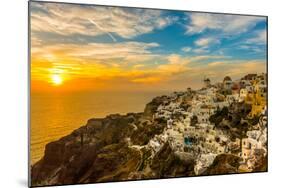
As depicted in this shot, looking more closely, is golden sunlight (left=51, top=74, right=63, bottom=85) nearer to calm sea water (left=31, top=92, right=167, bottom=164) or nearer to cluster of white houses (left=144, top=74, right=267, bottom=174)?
calm sea water (left=31, top=92, right=167, bottom=164)

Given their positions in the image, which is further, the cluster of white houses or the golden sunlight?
the cluster of white houses

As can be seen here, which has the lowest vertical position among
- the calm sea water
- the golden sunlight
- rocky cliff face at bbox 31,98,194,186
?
rocky cliff face at bbox 31,98,194,186

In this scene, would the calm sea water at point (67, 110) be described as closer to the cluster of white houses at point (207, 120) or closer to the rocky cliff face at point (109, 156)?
the rocky cliff face at point (109, 156)

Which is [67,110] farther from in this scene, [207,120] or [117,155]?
[207,120]

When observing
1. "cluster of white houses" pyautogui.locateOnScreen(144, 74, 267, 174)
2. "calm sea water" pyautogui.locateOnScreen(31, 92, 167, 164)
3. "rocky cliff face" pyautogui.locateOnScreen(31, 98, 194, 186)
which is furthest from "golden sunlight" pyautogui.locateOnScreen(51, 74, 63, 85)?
"cluster of white houses" pyautogui.locateOnScreen(144, 74, 267, 174)
